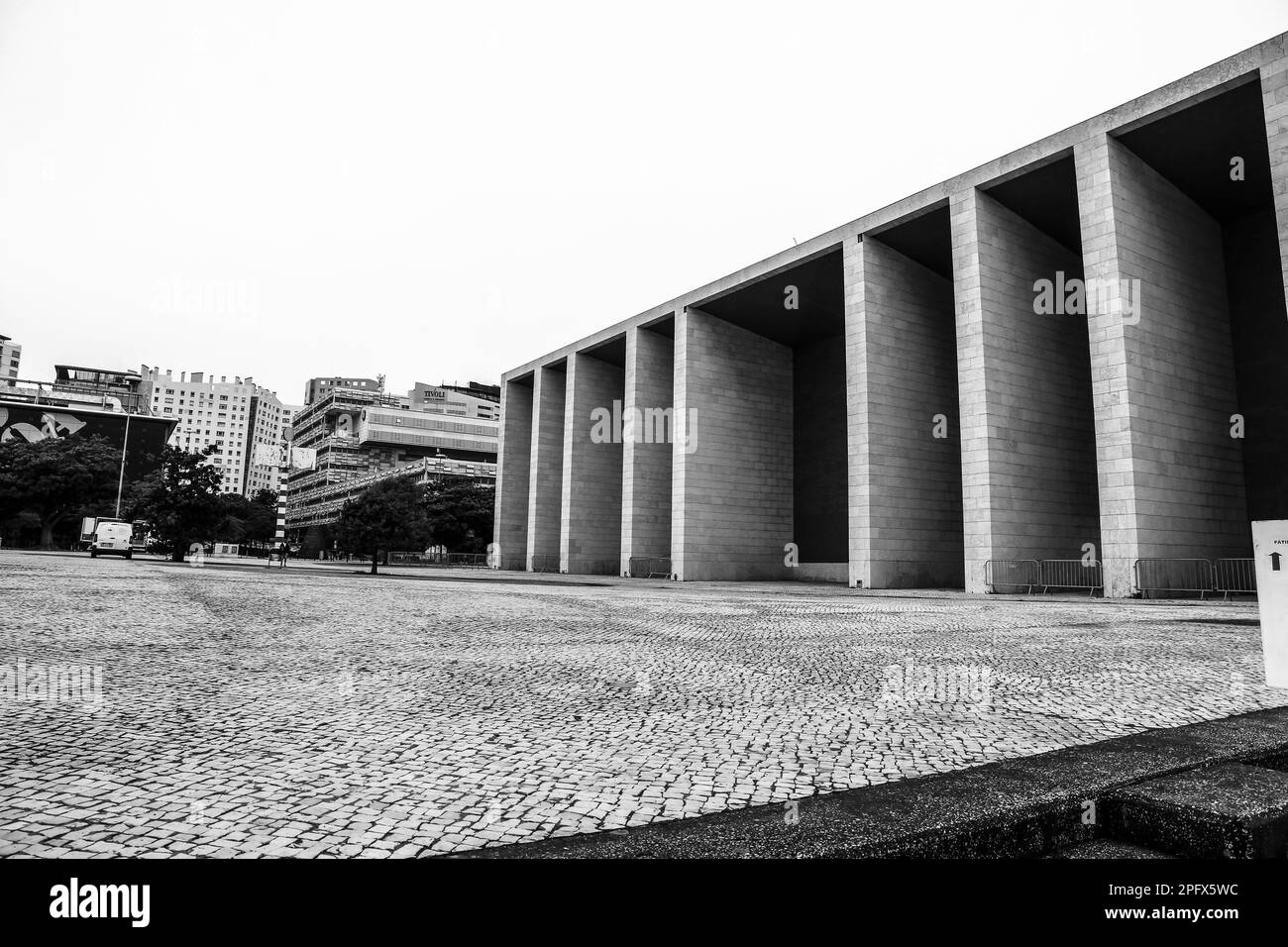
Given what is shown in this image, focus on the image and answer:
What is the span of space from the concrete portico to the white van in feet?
111

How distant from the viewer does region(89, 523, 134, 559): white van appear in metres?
52.3

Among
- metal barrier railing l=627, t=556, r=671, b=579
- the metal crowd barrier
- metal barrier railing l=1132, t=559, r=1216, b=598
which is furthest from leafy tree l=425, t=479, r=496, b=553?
metal barrier railing l=1132, t=559, r=1216, b=598

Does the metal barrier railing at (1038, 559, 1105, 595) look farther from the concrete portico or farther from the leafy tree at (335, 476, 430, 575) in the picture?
the leafy tree at (335, 476, 430, 575)

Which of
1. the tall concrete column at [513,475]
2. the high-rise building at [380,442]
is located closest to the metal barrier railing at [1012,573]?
the tall concrete column at [513,475]

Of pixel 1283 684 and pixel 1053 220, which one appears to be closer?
pixel 1283 684

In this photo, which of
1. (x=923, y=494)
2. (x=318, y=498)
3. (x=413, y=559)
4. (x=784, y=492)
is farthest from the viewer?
(x=318, y=498)

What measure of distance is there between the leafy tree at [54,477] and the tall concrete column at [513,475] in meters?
43.1

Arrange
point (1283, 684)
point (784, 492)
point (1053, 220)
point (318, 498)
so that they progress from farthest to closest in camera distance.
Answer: point (318, 498) → point (784, 492) → point (1053, 220) → point (1283, 684)

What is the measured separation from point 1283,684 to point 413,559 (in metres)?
82.4

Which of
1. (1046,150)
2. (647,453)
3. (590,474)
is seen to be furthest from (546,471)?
(1046,150)

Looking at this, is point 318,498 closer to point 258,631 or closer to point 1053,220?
point 1053,220

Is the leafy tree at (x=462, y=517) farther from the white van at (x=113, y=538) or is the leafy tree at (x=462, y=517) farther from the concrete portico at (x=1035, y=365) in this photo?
the concrete portico at (x=1035, y=365)
